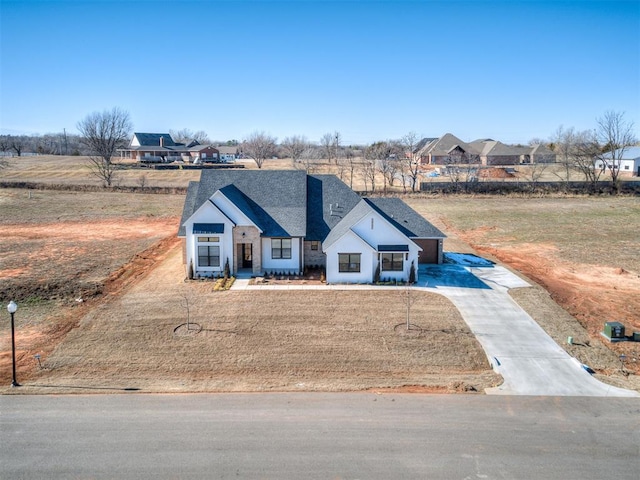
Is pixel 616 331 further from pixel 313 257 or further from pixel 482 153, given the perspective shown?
pixel 482 153

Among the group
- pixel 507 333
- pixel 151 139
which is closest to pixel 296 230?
pixel 507 333

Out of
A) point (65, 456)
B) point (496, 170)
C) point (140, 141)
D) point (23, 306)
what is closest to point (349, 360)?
point (65, 456)

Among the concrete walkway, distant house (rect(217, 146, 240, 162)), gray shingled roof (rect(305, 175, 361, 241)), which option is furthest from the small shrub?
distant house (rect(217, 146, 240, 162))

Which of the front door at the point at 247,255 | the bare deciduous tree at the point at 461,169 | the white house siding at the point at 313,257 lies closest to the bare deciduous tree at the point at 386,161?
the bare deciduous tree at the point at 461,169

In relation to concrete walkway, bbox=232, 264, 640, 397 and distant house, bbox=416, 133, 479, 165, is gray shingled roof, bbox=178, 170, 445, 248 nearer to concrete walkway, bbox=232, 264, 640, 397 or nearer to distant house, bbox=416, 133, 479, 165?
concrete walkway, bbox=232, 264, 640, 397

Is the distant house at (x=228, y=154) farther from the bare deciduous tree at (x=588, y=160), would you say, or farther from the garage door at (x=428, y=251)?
the garage door at (x=428, y=251)

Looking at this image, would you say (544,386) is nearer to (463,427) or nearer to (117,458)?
(463,427)

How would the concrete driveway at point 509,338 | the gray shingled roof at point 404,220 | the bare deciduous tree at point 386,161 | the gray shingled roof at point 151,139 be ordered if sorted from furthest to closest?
1. the gray shingled roof at point 151,139
2. the bare deciduous tree at point 386,161
3. the gray shingled roof at point 404,220
4. the concrete driveway at point 509,338

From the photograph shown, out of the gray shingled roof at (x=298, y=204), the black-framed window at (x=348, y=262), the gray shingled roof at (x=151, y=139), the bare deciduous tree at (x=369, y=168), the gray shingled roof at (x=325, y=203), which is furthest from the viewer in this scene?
the gray shingled roof at (x=151, y=139)
